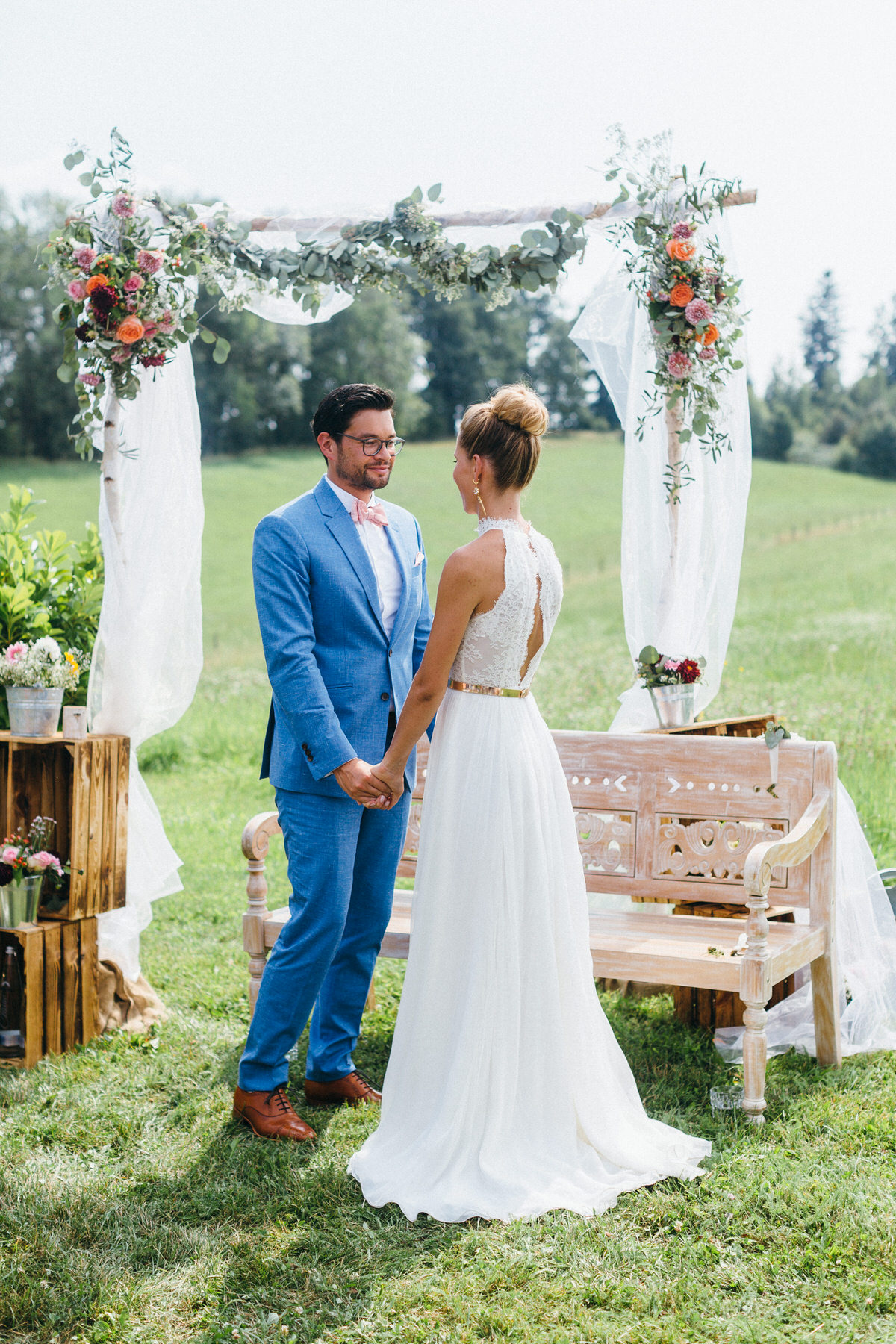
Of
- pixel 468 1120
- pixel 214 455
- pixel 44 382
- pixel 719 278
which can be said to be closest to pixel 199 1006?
pixel 468 1120

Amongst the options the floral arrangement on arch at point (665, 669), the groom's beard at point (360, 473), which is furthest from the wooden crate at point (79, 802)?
the floral arrangement on arch at point (665, 669)

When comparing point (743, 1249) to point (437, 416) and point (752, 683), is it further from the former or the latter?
point (437, 416)

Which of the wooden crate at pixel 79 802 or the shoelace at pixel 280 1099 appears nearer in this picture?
the shoelace at pixel 280 1099

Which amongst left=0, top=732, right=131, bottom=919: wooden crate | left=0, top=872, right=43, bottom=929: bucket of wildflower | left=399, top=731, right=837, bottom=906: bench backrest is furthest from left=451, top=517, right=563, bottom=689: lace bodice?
left=0, top=872, right=43, bottom=929: bucket of wildflower

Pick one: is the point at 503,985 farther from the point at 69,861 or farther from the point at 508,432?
the point at 69,861

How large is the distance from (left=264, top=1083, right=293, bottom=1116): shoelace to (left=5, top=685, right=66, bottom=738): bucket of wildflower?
1.75 meters

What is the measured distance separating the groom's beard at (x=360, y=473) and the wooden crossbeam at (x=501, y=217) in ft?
4.87

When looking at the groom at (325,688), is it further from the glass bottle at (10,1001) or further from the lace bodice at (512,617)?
the glass bottle at (10,1001)

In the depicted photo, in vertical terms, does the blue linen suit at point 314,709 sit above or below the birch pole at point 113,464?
below

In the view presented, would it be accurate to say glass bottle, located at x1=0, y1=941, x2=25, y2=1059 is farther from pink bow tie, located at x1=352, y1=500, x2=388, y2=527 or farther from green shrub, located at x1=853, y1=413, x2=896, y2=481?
green shrub, located at x1=853, y1=413, x2=896, y2=481

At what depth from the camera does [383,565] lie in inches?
148

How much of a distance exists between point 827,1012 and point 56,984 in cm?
288

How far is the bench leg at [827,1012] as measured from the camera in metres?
4.13

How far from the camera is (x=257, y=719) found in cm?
1285
